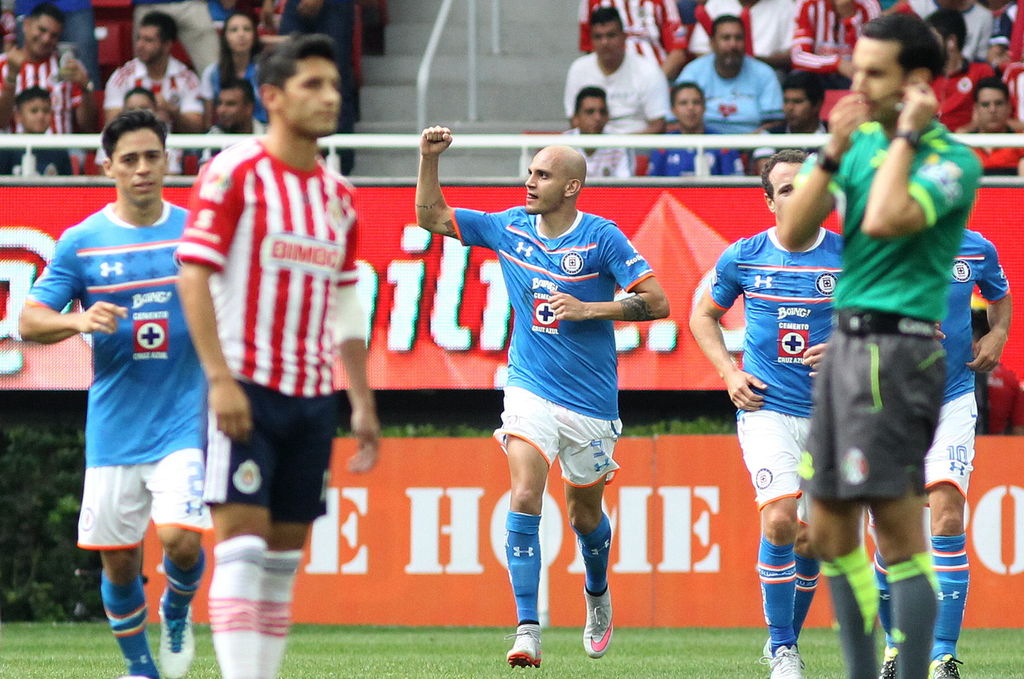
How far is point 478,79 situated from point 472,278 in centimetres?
419

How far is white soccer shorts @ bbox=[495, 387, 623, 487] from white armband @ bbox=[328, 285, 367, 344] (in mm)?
2876

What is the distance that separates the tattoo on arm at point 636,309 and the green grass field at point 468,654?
5.89 ft

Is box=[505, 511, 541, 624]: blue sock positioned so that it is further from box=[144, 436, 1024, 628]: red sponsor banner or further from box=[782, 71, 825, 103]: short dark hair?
box=[782, 71, 825, 103]: short dark hair

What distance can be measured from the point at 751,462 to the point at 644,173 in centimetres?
610

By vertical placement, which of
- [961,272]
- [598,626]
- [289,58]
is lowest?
[598,626]

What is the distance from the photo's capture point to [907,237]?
5164 millimetres

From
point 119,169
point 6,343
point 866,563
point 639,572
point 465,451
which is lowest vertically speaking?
point 639,572

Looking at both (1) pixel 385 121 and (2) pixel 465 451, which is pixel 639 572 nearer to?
(2) pixel 465 451

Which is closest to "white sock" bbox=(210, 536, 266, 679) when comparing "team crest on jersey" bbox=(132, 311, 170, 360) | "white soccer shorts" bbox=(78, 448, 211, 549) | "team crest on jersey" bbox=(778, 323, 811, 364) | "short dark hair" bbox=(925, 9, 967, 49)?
→ "white soccer shorts" bbox=(78, 448, 211, 549)

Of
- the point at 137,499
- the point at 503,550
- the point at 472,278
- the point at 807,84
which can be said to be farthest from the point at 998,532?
the point at 137,499

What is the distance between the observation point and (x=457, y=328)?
1267 centimetres

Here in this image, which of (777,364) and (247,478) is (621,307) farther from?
(247,478)

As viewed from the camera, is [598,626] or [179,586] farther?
[598,626]

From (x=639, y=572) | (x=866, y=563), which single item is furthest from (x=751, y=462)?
(x=639, y=572)
